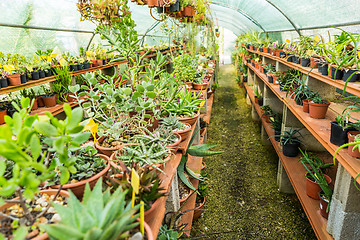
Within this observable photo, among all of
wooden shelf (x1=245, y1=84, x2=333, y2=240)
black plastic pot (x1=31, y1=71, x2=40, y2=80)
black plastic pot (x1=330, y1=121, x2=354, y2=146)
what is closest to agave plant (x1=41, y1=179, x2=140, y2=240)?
black plastic pot (x1=330, y1=121, x2=354, y2=146)

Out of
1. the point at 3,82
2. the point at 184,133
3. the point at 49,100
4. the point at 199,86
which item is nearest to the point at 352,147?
the point at 184,133

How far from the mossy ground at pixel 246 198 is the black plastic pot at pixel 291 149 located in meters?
0.49

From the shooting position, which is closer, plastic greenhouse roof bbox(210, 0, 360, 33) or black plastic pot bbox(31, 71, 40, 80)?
plastic greenhouse roof bbox(210, 0, 360, 33)

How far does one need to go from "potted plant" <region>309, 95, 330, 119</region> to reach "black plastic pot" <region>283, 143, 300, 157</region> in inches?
29.9

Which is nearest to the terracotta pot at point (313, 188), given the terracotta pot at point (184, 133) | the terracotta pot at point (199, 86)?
the terracotta pot at point (184, 133)

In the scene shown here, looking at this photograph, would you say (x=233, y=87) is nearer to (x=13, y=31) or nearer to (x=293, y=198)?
(x=293, y=198)

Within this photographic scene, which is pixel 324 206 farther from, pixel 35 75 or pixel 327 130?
pixel 35 75

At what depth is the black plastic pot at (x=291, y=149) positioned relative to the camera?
2.92 meters

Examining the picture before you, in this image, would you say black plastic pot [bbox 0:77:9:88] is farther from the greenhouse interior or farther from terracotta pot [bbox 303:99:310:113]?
terracotta pot [bbox 303:99:310:113]

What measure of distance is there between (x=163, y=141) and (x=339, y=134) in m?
1.16

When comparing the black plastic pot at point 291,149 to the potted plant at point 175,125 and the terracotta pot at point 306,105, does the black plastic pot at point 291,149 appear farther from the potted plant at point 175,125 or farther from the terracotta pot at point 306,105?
the potted plant at point 175,125

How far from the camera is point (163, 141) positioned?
1.52 m

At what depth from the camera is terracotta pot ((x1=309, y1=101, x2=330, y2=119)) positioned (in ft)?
7.11

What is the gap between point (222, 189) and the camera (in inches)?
123
